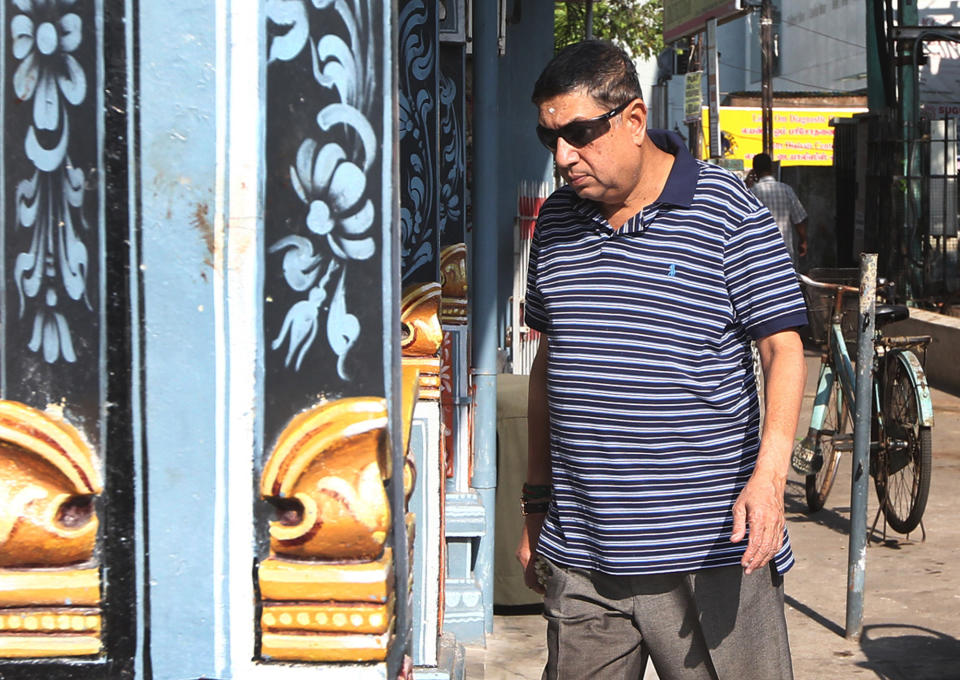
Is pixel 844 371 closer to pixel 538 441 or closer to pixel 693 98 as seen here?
pixel 538 441

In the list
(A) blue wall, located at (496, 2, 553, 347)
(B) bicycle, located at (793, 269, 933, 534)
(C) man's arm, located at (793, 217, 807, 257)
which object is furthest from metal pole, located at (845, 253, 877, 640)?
(C) man's arm, located at (793, 217, 807, 257)

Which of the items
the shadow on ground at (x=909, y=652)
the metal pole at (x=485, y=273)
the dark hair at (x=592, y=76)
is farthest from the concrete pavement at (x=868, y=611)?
the dark hair at (x=592, y=76)

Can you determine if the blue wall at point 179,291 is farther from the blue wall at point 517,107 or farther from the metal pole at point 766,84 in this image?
the metal pole at point 766,84

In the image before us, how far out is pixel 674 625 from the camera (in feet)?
9.29

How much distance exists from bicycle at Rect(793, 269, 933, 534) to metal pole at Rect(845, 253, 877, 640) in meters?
1.23

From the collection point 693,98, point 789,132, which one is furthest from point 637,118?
point 789,132

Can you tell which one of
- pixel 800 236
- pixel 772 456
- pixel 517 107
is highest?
pixel 517 107

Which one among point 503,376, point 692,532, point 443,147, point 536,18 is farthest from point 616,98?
point 536,18

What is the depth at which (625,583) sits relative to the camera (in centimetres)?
283

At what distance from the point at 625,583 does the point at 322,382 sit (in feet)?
3.36

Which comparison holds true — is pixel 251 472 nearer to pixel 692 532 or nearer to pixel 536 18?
pixel 692 532

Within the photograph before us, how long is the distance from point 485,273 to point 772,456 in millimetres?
2605

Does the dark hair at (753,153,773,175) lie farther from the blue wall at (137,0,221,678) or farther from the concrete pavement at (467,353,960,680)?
the blue wall at (137,0,221,678)

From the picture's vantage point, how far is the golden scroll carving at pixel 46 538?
6.85 ft
